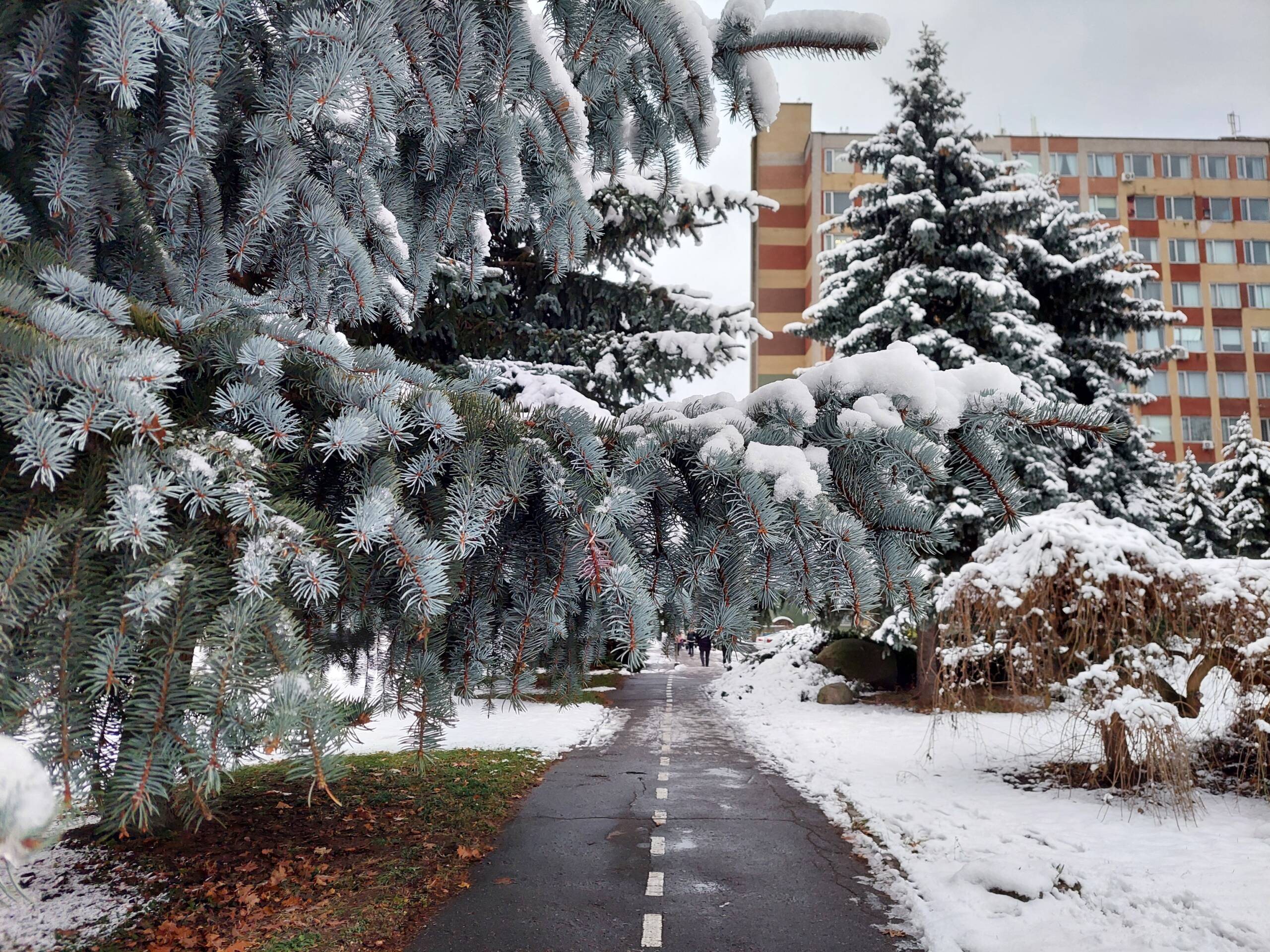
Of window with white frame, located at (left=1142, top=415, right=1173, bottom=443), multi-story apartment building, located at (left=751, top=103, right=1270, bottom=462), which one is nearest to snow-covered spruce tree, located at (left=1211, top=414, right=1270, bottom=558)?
multi-story apartment building, located at (left=751, top=103, right=1270, bottom=462)

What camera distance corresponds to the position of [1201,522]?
74.5 ft

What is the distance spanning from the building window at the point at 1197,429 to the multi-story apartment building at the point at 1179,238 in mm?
49

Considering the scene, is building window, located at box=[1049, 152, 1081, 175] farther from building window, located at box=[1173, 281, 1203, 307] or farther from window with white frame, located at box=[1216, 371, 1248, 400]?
window with white frame, located at box=[1216, 371, 1248, 400]

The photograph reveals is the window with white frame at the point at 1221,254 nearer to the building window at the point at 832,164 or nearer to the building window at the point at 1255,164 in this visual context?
the building window at the point at 1255,164

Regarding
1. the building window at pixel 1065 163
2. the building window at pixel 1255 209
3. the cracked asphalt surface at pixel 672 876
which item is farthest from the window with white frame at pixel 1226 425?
the cracked asphalt surface at pixel 672 876

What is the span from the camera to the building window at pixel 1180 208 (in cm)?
4134

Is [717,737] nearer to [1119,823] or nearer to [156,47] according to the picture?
[1119,823]

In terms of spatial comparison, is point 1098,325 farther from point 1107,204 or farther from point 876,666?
point 1107,204

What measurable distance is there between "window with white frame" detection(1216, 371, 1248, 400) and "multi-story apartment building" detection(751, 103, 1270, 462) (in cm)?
5

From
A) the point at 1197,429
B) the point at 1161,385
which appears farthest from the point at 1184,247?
the point at 1197,429

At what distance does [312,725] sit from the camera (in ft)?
4.36

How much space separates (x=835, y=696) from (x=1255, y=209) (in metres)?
42.4

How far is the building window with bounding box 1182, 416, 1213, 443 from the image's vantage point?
130ft

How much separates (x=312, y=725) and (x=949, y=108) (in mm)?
18248
